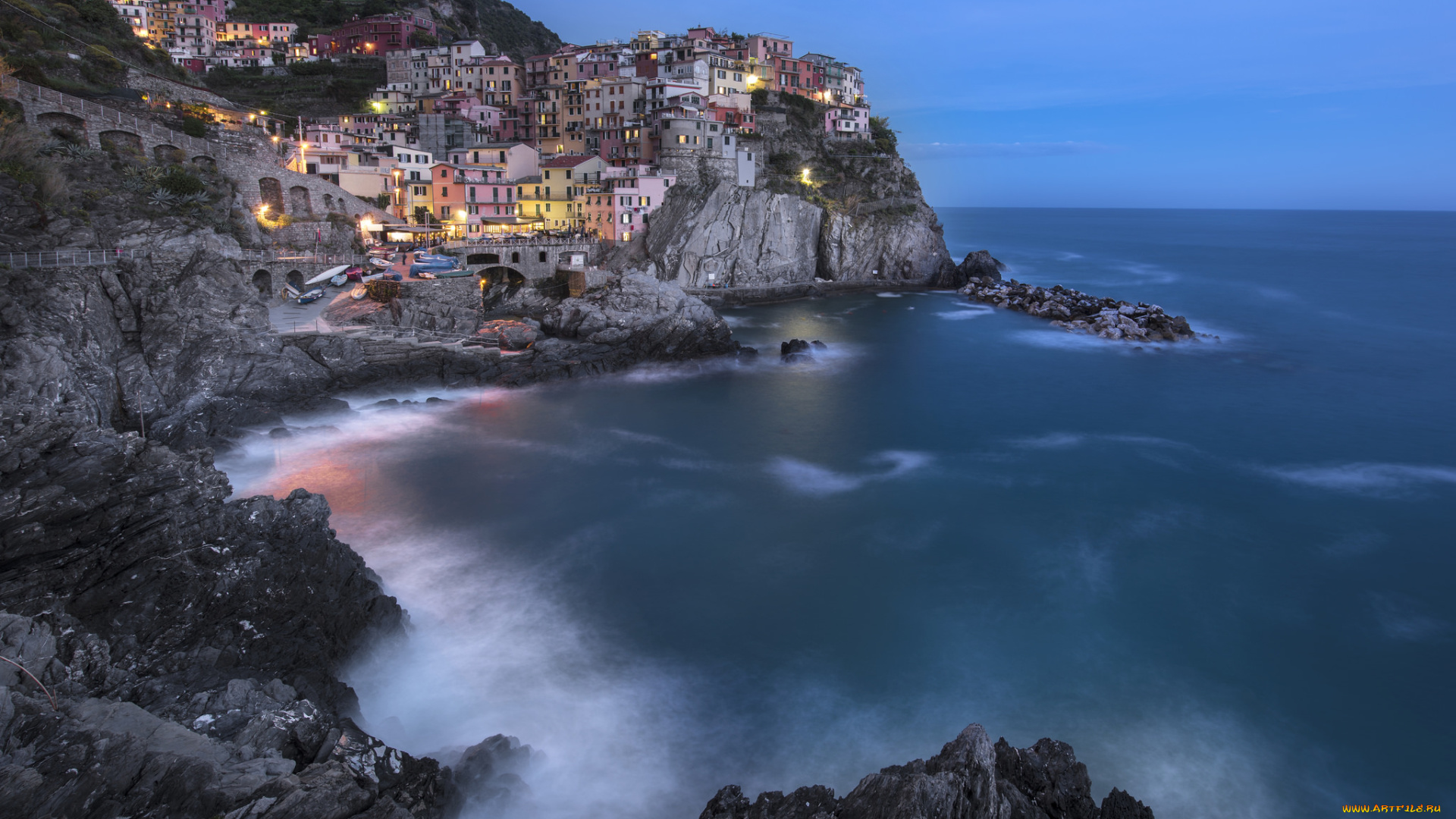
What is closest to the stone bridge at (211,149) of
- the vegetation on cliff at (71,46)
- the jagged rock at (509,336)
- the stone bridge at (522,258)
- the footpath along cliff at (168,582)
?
the vegetation on cliff at (71,46)

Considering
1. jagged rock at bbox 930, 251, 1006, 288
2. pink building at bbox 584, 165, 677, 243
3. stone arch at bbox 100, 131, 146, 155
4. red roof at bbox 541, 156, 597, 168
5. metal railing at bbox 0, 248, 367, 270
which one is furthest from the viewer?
jagged rock at bbox 930, 251, 1006, 288

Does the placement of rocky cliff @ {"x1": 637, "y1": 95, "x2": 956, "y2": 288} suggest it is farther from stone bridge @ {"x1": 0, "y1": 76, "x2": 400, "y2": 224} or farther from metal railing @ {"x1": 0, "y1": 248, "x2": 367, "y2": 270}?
metal railing @ {"x1": 0, "y1": 248, "x2": 367, "y2": 270}

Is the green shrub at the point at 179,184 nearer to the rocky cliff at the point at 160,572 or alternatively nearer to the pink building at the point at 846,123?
the rocky cliff at the point at 160,572

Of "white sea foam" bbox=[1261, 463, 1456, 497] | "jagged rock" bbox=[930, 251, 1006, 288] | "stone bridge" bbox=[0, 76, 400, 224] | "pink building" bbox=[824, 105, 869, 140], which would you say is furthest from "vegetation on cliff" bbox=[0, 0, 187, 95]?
"jagged rock" bbox=[930, 251, 1006, 288]

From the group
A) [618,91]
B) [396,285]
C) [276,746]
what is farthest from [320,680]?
[618,91]

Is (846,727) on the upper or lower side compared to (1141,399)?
lower

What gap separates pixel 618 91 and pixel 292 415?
35.8 metres

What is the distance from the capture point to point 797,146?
2142 inches

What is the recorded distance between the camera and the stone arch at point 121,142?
2906 cm

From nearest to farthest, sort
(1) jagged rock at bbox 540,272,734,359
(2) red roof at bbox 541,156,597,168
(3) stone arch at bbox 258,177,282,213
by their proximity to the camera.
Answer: (1) jagged rock at bbox 540,272,734,359, (3) stone arch at bbox 258,177,282,213, (2) red roof at bbox 541,156,597,168

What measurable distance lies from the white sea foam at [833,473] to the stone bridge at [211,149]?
25.6 m

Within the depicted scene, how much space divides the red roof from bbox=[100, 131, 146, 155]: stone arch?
19.5 meters

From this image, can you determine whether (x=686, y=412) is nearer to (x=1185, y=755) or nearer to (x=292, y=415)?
(x=292, y=415)

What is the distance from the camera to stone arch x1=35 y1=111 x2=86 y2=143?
27672mm
